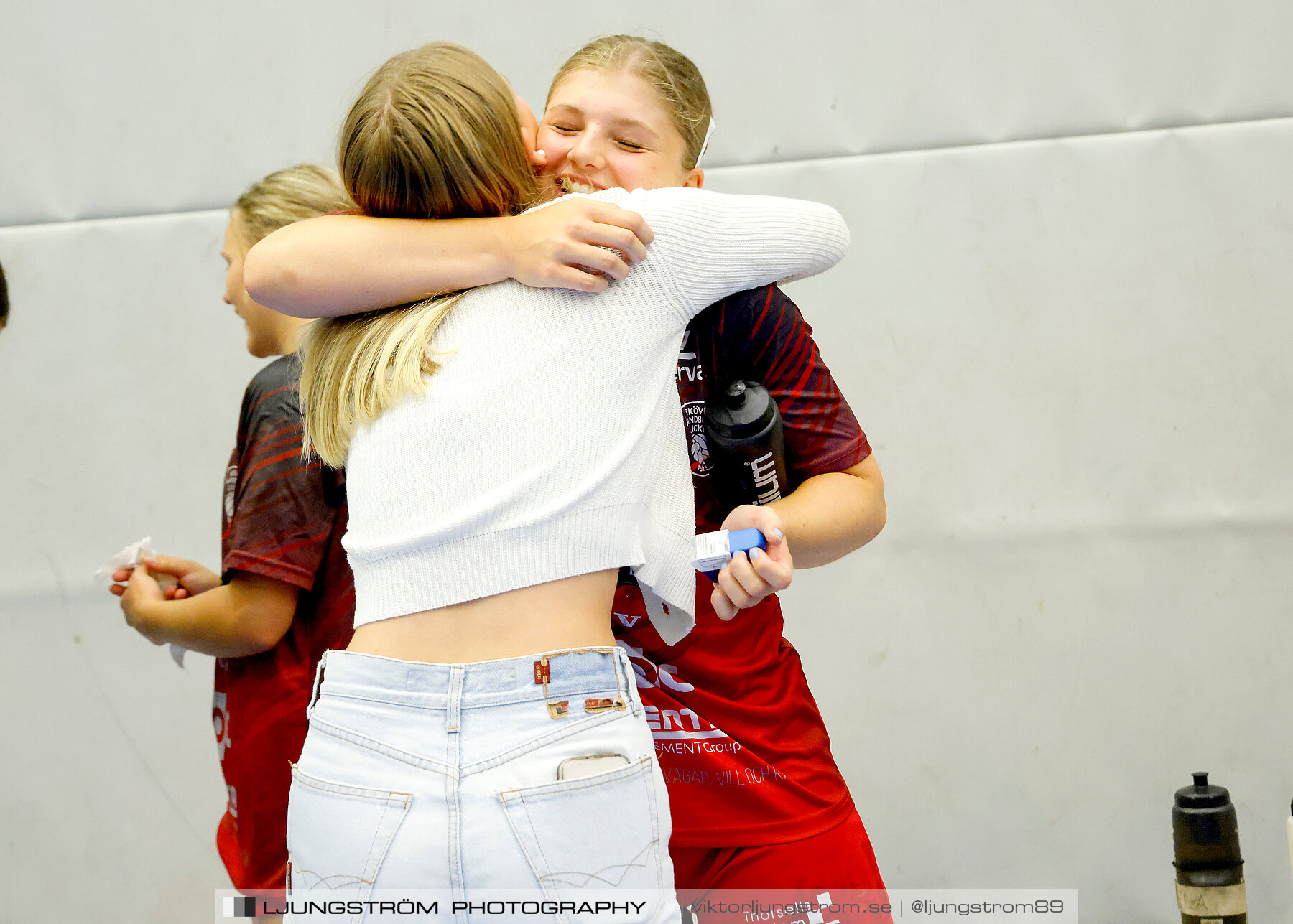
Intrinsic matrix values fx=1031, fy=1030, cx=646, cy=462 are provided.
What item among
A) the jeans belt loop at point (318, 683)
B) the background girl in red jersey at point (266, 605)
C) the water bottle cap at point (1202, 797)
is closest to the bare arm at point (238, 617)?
the background girl in red jersey at point (266, 605)

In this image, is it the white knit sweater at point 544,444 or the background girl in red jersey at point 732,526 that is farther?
the background girl in red jersey at point 732,526

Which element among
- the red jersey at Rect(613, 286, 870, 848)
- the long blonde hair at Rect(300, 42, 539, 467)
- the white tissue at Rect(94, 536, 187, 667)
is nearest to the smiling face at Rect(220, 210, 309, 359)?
the white tissue at Rect(94, 536, 187, 667)

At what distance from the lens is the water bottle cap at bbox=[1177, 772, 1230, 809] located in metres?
1.87

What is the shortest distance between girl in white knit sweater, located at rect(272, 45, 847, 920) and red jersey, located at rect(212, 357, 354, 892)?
50cm

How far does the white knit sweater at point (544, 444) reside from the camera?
87cm

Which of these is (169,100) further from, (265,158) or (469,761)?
(469,761)

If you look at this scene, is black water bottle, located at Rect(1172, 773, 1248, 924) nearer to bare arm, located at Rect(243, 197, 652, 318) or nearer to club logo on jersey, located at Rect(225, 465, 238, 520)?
bare arm, located at Rect(243, 197, 652, 318)

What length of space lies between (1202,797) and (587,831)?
153 centimetres

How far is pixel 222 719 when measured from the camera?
64.4 inches

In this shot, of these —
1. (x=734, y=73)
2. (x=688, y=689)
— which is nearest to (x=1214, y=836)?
(x=688, y=689)

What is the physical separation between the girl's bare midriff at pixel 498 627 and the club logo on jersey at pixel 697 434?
326 mm

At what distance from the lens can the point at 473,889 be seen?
2.59 feet

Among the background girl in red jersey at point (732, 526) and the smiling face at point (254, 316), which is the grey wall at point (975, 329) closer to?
the smiling face at point (254, 316)

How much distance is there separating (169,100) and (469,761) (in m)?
2.29
